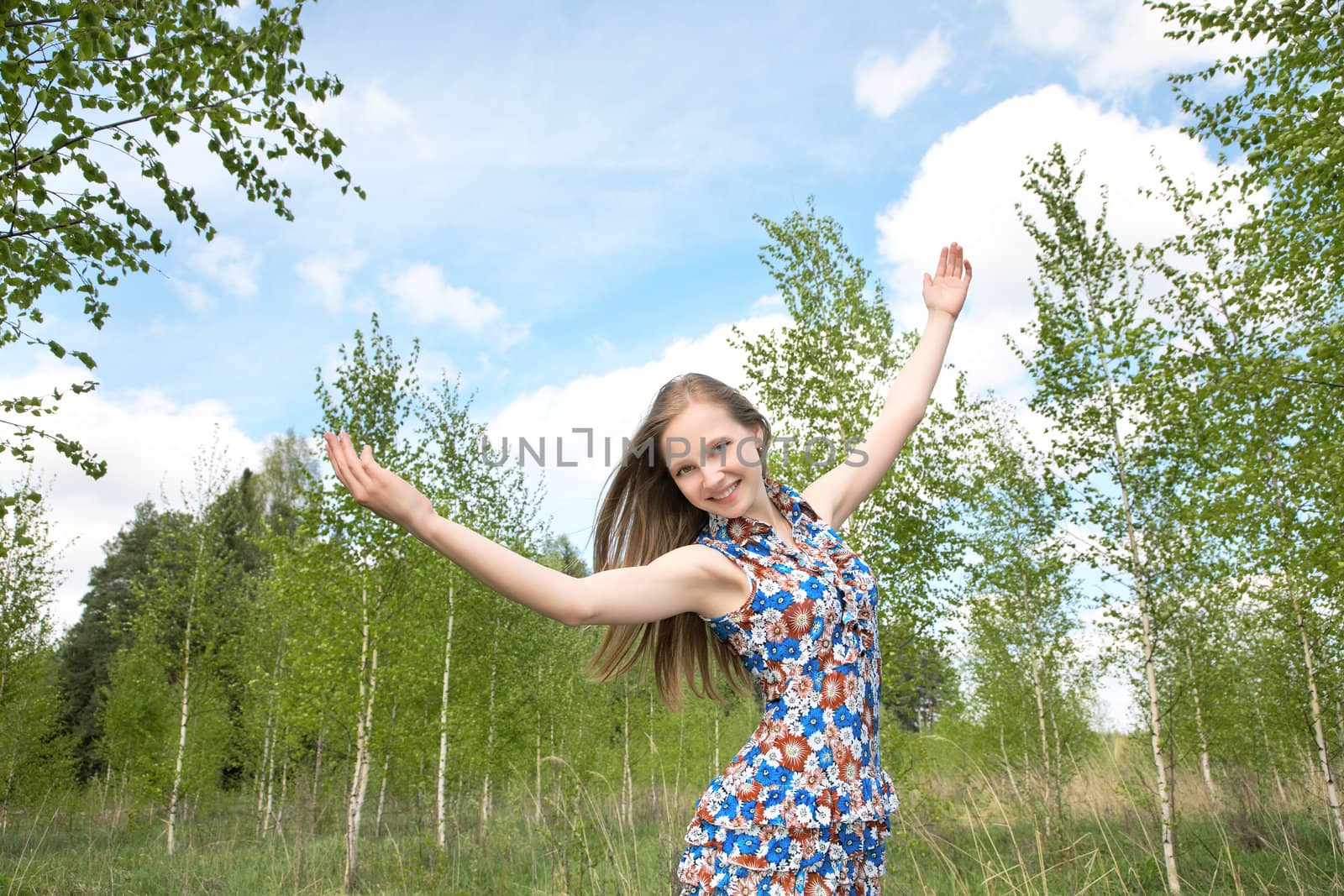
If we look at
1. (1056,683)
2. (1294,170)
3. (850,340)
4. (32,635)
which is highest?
(850,340)

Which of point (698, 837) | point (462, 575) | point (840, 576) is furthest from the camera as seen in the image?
point (462, 575)

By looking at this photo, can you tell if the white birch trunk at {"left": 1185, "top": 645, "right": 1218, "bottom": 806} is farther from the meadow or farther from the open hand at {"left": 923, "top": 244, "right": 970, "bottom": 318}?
the open hand at {"left": 923, "top": 244, "right": 970, "bottom": 318}

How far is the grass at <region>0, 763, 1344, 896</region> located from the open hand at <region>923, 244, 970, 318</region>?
303 centimetres

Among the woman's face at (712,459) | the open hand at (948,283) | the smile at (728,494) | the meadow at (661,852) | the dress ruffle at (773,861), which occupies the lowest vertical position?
the meadow at (661,852)

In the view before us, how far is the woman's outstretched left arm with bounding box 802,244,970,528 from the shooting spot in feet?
8.82

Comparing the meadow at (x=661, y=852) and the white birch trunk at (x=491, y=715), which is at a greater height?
the white birch trunk at (x=491, y=715)

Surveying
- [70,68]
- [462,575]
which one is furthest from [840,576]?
[462,575]

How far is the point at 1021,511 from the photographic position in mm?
18375

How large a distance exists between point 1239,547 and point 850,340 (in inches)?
217

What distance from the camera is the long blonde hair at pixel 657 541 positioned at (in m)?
2.43

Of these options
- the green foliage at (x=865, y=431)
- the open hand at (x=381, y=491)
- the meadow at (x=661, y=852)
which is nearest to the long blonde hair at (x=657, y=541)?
the open hand at (x=381, y=491)

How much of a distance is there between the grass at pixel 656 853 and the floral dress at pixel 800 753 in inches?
107

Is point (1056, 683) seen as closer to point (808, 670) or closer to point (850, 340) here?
point (850, 340)

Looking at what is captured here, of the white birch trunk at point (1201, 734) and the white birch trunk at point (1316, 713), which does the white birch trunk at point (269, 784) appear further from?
the white birch trunk at point (1316, 713)
